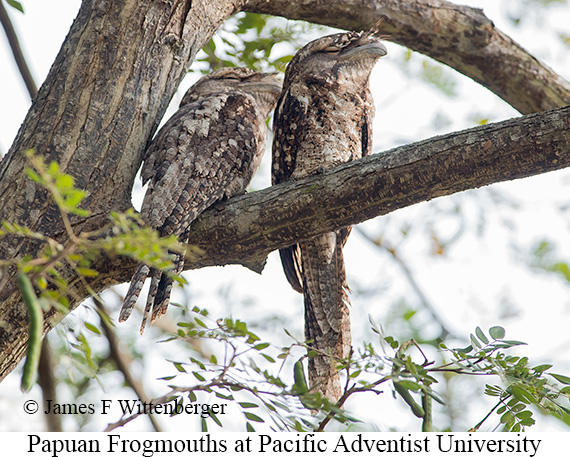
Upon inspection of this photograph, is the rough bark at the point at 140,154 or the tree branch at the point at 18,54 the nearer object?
the rough bark at the point at 140,154

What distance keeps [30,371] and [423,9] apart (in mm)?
2690

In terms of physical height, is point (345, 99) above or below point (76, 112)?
above

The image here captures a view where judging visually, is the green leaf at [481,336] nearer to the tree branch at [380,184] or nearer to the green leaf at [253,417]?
the tree branch at [380,184]

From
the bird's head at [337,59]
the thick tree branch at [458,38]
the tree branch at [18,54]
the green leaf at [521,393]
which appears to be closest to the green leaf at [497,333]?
the green leaf at [521,393]

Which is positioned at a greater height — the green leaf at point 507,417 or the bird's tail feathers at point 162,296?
the bird's tail feathers at point 162,296

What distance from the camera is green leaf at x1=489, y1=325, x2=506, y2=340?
61.8 inches

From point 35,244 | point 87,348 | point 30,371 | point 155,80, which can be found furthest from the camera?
point 155,80

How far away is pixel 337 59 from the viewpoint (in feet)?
9.12

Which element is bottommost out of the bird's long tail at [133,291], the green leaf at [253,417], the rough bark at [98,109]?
the green leaf at [253,417]

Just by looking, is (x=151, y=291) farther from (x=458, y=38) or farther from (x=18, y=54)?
(x=458, y=38)

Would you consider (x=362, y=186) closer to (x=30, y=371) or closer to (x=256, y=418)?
(x=256, y=418)

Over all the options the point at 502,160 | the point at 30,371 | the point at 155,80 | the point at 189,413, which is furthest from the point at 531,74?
the point at 30,371

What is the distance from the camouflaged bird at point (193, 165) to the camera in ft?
6.78

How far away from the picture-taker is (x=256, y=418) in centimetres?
147
